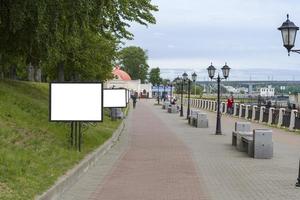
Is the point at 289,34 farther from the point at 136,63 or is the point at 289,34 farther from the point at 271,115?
the point at 136,63

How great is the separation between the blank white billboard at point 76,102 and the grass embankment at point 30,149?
2.26 feet

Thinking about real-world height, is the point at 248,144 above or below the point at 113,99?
below

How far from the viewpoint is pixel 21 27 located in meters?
16.1

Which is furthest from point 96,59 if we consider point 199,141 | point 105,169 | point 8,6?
point 105,169

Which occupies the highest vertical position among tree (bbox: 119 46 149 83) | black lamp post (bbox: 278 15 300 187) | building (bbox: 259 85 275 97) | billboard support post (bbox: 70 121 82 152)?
tree (bbox: 119 46 149 83)

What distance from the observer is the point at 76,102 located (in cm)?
1496

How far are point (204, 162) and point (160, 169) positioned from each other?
2140mm

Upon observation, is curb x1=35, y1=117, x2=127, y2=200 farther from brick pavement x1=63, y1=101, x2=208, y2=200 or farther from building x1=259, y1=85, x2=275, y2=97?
building x1=259, y1=85, x2=275, y2=97

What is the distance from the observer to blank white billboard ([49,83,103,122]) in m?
14.8

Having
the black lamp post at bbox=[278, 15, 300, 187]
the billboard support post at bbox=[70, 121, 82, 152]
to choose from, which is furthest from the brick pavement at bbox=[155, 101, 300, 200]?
the billboard support post at bbox=[70, 121, 82, 152]

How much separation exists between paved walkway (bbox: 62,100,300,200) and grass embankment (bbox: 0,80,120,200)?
602 millimetres

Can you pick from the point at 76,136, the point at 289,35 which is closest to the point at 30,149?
the point at 76,136

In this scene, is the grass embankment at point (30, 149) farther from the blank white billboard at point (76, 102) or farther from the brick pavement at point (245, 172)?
the brick pavement at point (245, 172)

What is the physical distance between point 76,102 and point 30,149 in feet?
9.29
